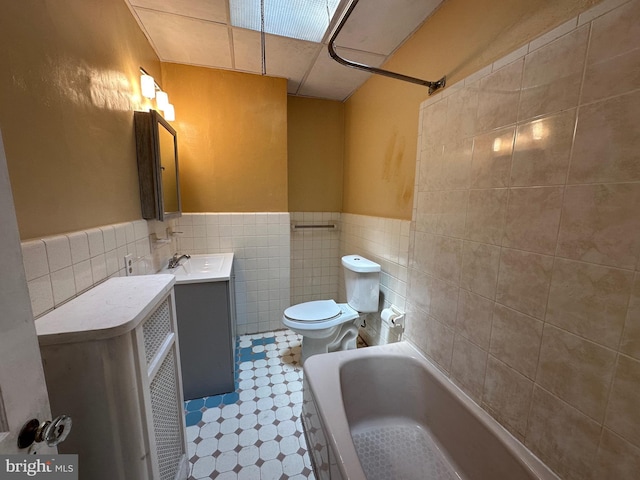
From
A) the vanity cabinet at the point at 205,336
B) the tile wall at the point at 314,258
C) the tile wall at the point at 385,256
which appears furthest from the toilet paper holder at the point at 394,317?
the tile wall at the point at 314,258

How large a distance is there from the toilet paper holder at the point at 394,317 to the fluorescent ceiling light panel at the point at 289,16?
1817 mm

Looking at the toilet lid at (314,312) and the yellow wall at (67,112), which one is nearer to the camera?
the yellow wall at (67,112)

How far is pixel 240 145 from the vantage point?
2.17m

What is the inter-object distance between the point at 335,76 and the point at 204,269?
193 cm

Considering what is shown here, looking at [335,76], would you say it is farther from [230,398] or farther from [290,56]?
[230,398]

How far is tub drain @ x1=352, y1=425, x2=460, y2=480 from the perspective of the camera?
115cm

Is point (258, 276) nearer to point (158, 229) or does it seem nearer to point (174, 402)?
point (158, 229)

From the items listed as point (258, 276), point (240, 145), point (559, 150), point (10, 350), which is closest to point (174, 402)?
point (10, 350)

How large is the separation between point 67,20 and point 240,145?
1.30 m

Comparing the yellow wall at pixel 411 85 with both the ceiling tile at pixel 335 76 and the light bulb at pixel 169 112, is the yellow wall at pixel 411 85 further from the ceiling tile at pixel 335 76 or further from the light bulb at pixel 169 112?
the light bulb at pixel 169 112

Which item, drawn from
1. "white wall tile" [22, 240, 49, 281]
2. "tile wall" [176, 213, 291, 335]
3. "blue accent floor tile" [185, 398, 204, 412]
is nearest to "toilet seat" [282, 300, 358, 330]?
"tile wall" [176, 213, 291, 335]

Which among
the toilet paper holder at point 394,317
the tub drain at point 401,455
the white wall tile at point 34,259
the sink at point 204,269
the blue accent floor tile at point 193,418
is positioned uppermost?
the white wall tile at point 34,259

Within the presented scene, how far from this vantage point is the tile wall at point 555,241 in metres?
0.67

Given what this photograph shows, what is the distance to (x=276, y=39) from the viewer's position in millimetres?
1650
